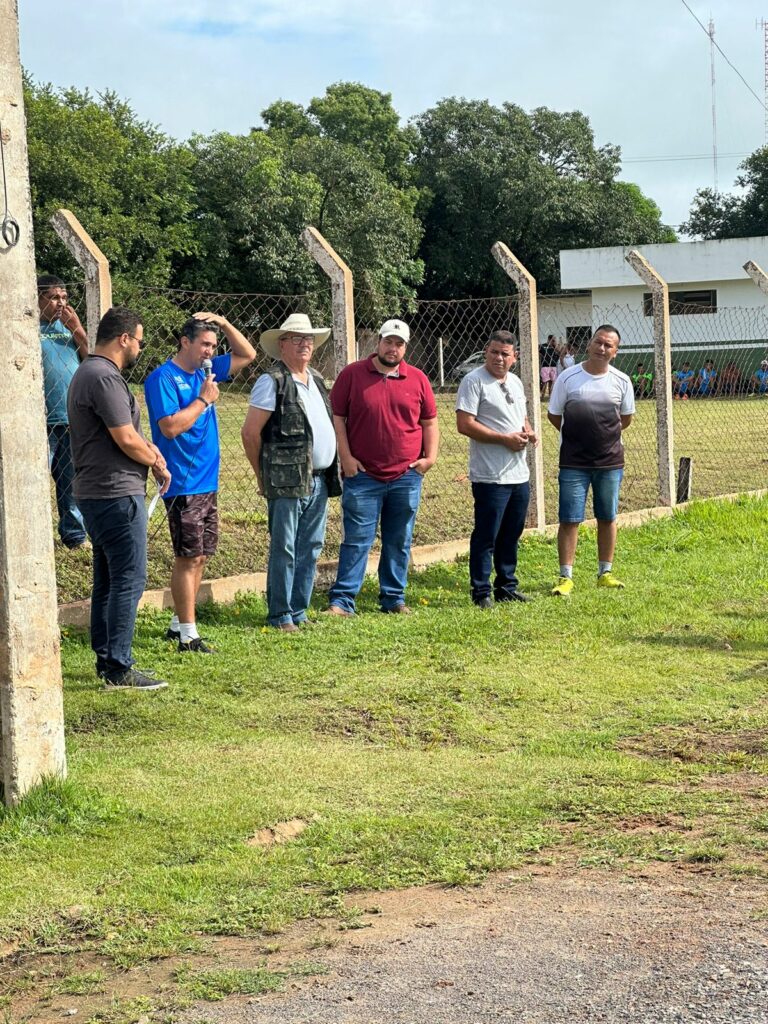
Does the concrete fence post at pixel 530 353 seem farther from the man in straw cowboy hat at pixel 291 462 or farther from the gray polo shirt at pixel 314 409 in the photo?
the man in straw cowboy hat at pixel 291 462

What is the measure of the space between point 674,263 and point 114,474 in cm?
3957

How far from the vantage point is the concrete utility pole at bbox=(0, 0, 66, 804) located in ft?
16.6

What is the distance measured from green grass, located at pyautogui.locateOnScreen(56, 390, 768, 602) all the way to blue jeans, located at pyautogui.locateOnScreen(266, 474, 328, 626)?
1.10 metres

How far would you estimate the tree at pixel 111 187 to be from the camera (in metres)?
37.4

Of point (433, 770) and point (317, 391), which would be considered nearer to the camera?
point (433, 770)

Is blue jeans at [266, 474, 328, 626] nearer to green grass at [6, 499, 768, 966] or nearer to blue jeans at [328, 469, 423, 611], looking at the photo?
green grass at [6, 499, 768, 966]

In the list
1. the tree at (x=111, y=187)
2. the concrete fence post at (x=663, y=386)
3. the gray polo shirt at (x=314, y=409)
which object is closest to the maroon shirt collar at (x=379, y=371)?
the gray polo shirt at (x=314, y=409)

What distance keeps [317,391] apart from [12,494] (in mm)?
3759

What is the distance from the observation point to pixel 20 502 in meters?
5.12

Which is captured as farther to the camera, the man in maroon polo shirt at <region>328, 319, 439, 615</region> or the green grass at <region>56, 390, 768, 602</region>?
the green grass at <region>56, 390, 768, 602</region>

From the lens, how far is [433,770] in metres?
5.64

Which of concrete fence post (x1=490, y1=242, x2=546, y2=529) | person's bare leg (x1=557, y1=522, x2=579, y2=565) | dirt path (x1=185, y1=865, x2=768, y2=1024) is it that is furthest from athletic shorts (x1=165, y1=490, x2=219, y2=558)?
concrete fence post (x1=490, y1=242, x2=546, y2=529)

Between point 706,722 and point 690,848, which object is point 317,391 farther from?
point 690,848

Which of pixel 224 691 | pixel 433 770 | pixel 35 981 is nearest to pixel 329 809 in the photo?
pixel 433 770
